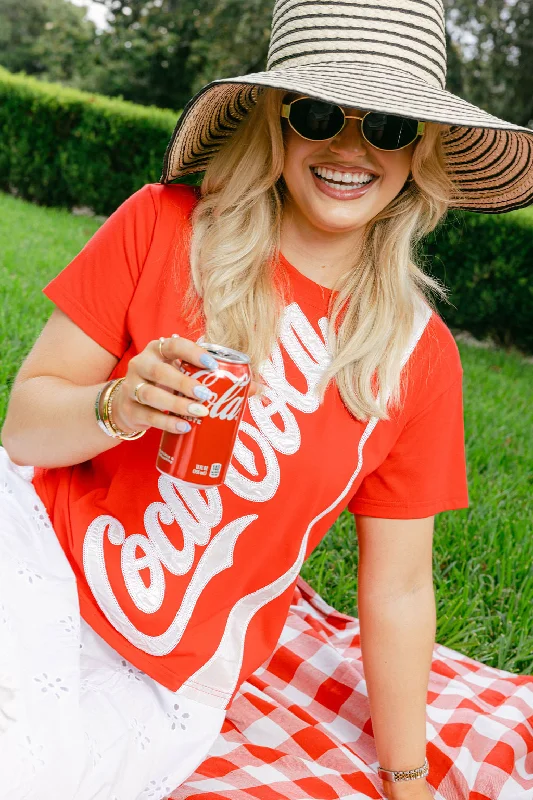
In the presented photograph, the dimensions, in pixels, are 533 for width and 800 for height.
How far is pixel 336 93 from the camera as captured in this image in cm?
157

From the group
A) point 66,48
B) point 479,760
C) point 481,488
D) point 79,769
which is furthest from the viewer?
point 66,48

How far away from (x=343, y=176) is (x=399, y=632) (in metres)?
1.08

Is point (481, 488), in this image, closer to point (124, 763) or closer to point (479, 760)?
point (479, 760)

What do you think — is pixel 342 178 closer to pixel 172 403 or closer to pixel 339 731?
pixel 172 403

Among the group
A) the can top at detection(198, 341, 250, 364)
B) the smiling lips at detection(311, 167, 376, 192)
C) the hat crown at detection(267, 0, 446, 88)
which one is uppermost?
the hat crown at detection(267, 0, 446, 88)

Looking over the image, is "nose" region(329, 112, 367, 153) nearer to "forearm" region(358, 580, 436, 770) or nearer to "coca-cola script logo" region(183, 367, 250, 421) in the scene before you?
"coca-cola script logo" region(183, 367, 250, 421)

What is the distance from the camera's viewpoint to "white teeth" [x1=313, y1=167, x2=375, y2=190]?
69.7 inches

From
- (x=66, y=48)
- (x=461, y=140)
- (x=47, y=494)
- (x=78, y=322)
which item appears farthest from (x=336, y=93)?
(x=66, y=48)

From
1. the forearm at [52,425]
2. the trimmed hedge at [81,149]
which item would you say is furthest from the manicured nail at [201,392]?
the trimmed hedge at [81,149]

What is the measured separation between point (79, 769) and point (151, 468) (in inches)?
23.5

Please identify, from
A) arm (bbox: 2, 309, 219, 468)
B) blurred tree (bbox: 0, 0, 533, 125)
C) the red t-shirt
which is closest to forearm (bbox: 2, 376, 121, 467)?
arm (bbox: 2, 309, 219, 468)

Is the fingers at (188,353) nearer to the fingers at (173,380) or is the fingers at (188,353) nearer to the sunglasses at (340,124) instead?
the fingers at (173,380)

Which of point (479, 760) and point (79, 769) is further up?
point (79, 769)

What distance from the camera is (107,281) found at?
1778 mm
